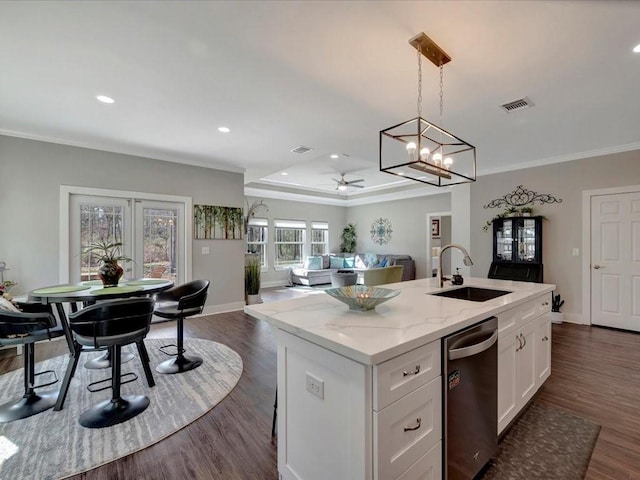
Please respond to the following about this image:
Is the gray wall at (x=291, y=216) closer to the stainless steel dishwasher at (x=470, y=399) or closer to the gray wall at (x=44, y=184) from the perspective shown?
the gray wall at (x=44, y=184)

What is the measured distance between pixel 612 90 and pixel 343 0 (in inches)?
110

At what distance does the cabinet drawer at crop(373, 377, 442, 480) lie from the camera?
3.72ft

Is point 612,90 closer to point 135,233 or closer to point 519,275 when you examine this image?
point 519,275

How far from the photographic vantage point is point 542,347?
2.53m

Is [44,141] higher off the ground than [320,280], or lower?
higher

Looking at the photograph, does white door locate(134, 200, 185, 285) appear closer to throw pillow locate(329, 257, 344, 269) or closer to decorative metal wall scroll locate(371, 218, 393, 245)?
throw pillow locate(329, 257, 344, 269)

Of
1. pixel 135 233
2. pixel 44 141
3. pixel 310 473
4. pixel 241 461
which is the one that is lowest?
pixel 241 461

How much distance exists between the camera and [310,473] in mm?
1394

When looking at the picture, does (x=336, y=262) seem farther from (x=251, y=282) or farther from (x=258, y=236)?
(x=251, y=282)

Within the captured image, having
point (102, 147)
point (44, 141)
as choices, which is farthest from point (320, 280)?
point (44, 141)

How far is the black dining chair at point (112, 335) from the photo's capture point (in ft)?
7.04

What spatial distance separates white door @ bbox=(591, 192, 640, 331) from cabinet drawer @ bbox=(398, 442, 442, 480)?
196 inches

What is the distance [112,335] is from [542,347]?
341 cm

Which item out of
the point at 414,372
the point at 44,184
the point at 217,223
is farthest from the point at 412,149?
the point at 44,184
